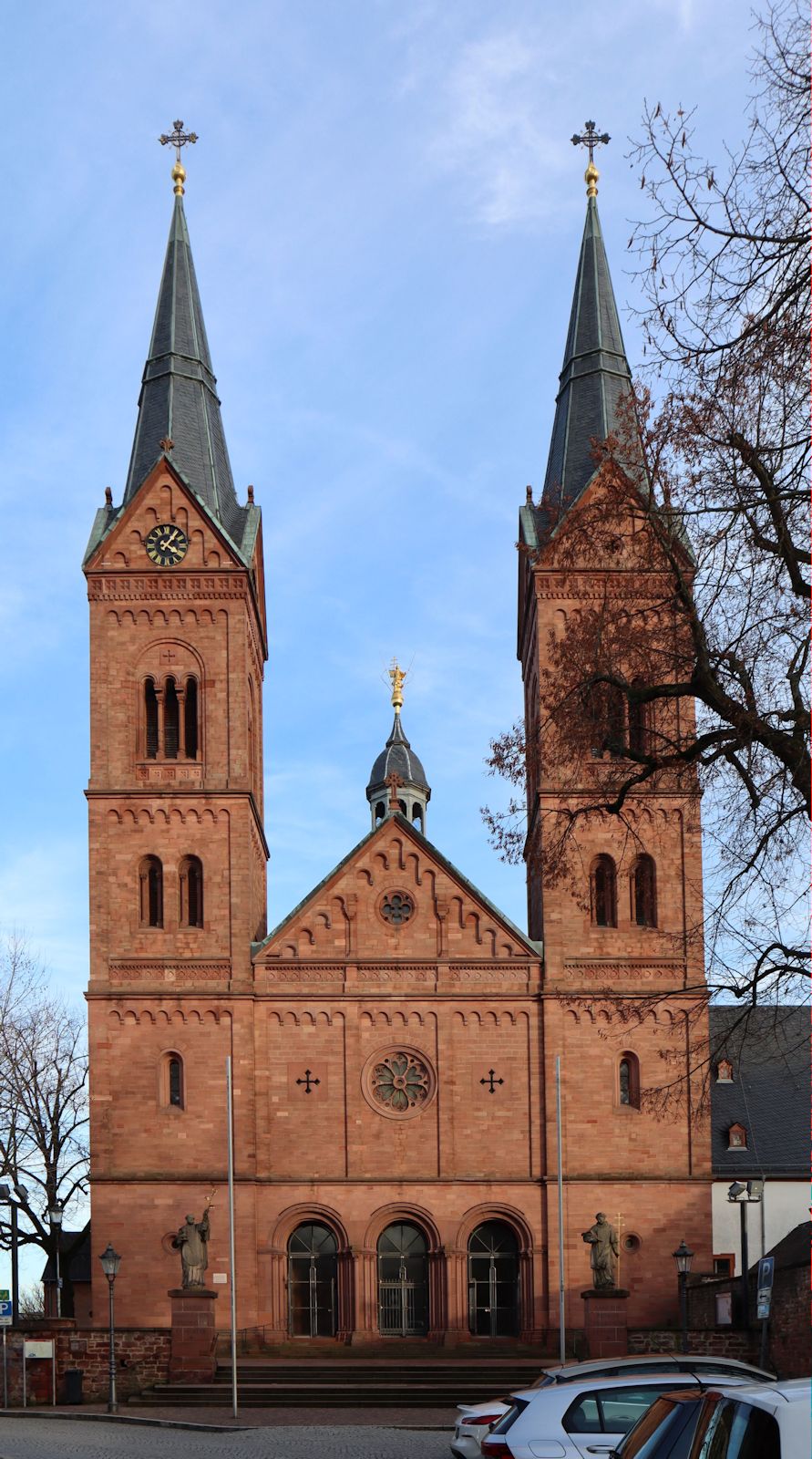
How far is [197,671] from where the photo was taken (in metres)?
48.2

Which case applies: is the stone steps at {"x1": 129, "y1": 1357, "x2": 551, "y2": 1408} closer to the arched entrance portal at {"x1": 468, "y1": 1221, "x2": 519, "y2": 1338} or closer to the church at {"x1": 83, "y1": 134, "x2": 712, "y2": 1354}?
the arched entrance portal at {"x1": 468, "y1": 1221, "x2": 519, "y2": 1338}

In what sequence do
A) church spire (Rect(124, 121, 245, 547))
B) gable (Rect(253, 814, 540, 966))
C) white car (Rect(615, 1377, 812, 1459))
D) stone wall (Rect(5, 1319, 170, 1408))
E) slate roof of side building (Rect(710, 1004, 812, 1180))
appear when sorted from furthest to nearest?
slate roof of side building (Rect(710, 1004, 812, 1180)) < church spire (Rect(124, 121, 245, 547)) < gable (Rect(253, 814, 540, 966)) < stone wall (Rect(5, 1319, 170, 1408)) < white car (Rect(615, 1377, 812, 1459))

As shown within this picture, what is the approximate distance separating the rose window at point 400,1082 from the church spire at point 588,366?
569 inches

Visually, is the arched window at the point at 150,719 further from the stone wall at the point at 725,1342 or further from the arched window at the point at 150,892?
the stone wall at the point at 725,1342

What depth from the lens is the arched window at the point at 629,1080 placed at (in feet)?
150

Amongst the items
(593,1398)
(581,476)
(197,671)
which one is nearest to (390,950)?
(197,671)

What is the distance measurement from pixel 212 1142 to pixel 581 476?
18879mm

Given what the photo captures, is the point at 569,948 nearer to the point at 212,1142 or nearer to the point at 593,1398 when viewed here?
the point at 212,1142

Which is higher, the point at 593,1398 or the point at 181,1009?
the point at 181,1009

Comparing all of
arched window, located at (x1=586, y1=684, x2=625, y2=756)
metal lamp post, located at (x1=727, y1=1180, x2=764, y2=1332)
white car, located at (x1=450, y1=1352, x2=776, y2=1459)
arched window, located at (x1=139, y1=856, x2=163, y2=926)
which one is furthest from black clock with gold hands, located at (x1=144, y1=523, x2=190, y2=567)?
white car, located at (x1=450, y1=1352, x2=776, y2=1459)

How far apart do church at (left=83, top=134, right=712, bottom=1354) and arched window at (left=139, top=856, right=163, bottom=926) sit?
90 millimetres

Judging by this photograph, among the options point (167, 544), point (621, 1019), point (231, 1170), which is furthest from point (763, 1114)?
point (167, 544)

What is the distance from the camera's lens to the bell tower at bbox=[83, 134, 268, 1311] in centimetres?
4516

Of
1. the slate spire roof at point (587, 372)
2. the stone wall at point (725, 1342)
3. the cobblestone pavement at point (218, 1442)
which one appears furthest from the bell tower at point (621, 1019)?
the cobblestone pavement at point (218, 1442)
